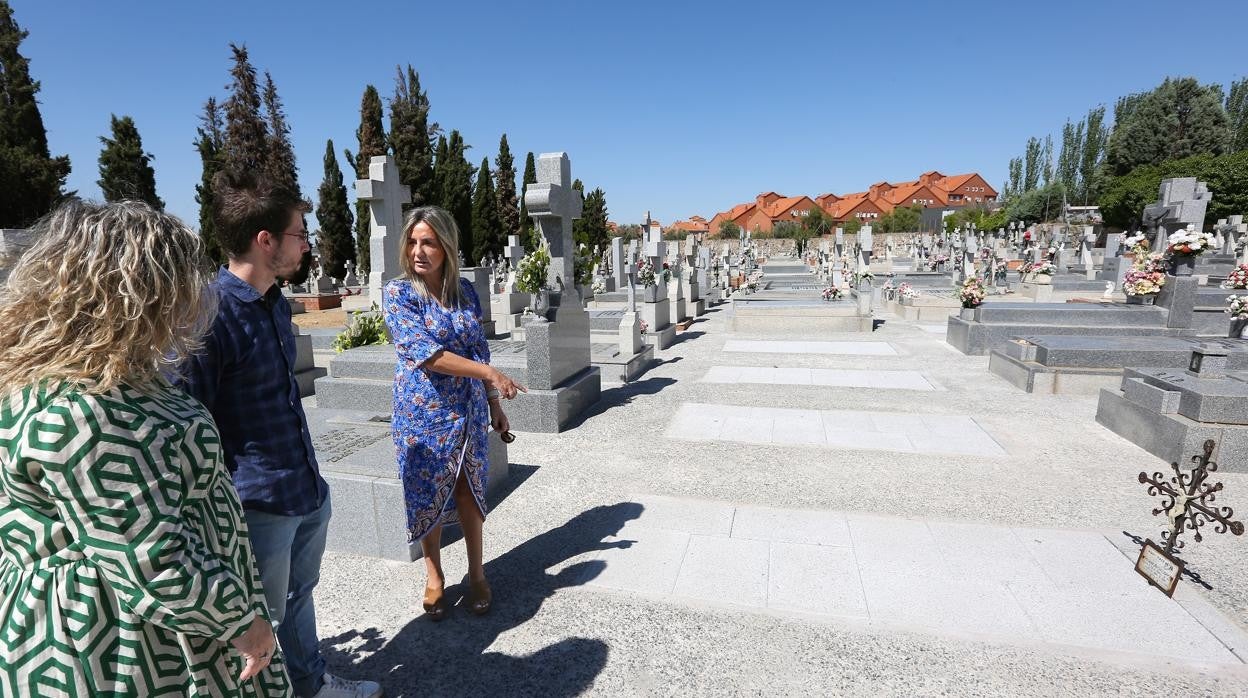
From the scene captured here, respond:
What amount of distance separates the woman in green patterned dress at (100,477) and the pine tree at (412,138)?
93.7 ft

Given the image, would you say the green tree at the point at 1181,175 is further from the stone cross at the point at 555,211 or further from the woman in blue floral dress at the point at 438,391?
the woman in blue floral dress at the point at 438,391

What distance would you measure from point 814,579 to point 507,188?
3832 cm

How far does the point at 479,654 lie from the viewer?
269 centimetres

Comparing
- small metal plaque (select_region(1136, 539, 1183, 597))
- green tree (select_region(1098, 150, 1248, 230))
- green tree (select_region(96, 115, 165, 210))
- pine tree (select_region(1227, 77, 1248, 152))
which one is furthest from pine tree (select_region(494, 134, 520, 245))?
pine tree (select_region(1227, 77, 1248, 152))

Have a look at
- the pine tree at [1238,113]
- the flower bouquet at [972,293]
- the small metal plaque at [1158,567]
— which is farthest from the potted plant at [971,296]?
the pine tree at [1238,113]

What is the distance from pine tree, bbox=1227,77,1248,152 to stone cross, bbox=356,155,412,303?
62.5m

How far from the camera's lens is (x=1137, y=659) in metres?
2.58

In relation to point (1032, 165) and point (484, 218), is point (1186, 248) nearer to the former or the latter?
point (484, 218)

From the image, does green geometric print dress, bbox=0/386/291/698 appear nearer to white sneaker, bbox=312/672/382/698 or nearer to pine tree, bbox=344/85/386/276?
white sneaker, bbox=312/672/382/698

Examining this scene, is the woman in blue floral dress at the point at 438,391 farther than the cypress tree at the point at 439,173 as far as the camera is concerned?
No

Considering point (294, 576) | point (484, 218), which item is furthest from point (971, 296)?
point (484, 218)

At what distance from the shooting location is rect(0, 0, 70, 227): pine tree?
69.0ft

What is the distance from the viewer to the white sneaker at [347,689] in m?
2.26

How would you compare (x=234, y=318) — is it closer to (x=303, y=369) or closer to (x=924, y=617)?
(x=924, y=617)
